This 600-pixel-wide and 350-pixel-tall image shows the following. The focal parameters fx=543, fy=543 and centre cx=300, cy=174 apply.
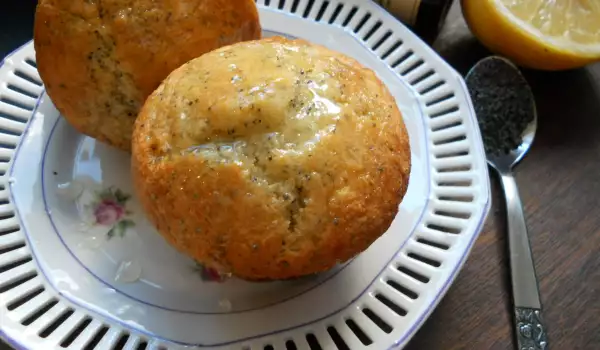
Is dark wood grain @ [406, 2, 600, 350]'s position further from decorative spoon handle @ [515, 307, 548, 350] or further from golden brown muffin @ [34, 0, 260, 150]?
golden brown muffin @ [34, 0, 260, 150]

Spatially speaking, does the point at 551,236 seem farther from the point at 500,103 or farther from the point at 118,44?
the point at 118,44

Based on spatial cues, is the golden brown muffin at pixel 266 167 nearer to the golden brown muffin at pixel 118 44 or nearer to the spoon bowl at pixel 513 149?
the golden brown muffin at pixel 118 44

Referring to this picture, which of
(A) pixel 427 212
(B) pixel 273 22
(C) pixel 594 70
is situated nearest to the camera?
(A) pixel 427 212

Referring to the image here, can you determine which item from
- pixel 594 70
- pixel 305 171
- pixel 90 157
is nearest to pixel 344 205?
pixel 305 171

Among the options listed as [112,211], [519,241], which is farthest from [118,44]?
[519,241]

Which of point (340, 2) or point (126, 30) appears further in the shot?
point (340, 2)

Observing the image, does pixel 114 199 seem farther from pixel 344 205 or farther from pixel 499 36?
pixel 499 36
